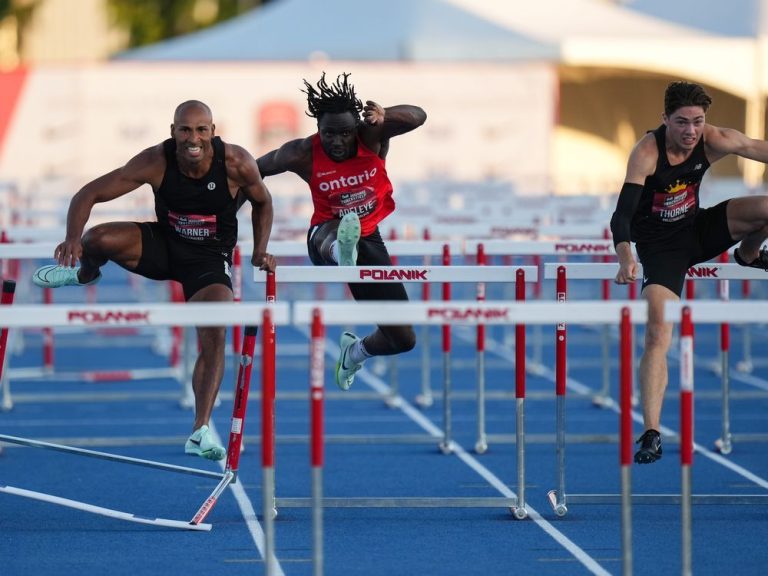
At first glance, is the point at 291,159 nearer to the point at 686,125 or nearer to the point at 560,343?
the point at 560,343

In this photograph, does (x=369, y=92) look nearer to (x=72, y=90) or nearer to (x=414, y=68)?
(x=414, y=68)

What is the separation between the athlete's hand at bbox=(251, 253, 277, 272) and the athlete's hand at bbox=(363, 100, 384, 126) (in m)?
0.88

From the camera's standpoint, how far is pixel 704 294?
16.9m

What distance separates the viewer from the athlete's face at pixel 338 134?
8.64 meters

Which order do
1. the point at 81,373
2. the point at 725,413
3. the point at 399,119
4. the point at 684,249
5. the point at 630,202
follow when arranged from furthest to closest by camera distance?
the point at 81,373 < the point at 725,413 < the point at 399,119 < the point at 684,249 < the point at 630,202

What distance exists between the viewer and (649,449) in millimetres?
7562

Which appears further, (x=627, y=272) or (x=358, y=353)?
(x=358, y=353)

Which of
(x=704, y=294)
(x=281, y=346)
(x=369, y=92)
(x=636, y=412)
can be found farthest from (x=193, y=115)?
(x=369, y=92)

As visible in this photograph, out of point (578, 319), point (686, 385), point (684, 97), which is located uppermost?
point (684, 97)

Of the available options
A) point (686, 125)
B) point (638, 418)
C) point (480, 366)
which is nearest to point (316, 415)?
point (686, 125)

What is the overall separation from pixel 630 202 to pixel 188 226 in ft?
7.45

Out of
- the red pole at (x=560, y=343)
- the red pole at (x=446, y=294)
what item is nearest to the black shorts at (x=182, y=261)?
the red pole at (x=446, y=294)

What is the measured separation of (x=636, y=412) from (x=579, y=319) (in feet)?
20.0

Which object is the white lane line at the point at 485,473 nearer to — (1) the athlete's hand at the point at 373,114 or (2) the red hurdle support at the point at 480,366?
(2) the red hurdle support at the point at 480,366
